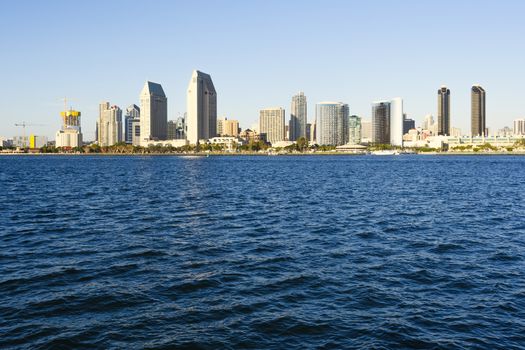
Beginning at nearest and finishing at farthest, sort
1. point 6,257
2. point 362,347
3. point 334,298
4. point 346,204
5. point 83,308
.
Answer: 1. point 362,347
2. point 83,308
3. point 334,298
4. point 6,257
5. point 346,204

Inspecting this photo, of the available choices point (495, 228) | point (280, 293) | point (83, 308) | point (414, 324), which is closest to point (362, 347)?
point (414, 324)

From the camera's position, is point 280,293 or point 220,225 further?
point 220,225

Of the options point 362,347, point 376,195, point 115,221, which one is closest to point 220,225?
point 115,221

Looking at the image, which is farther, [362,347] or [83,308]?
[83,308]

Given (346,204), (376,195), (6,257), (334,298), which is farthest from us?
(376,195)

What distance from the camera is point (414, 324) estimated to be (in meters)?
17.6

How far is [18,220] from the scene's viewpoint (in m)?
42.1

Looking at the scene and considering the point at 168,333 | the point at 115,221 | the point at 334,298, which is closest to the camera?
the point at 168,333

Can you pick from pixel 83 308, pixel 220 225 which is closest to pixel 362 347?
pixel 83 308

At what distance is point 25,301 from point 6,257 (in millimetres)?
9147

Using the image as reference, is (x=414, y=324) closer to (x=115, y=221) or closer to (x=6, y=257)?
(x=6, y=257)

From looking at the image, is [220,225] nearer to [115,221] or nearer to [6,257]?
[115,221]

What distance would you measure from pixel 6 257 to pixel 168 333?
1566 cm

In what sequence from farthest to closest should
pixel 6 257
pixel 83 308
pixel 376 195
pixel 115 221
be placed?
pixel 376 195
pixel 115 221
pixel 6 257
pixel 83 308
